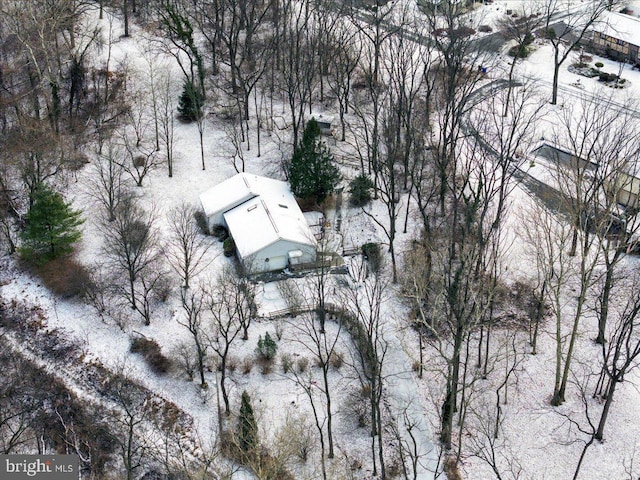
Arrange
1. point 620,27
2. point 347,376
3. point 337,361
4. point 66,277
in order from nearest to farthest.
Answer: point 347,376 < point 337,361 < point 66,277 < point 620,27

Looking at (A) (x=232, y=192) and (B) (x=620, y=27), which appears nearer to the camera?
(A) (x=232, y=192)

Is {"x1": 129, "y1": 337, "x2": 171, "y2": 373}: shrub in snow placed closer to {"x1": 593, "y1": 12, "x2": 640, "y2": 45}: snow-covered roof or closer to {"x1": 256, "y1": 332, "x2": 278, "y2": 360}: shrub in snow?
{"x1": 256, "y1": 332, "x2": 278, "y2": 360}: shrub in snow

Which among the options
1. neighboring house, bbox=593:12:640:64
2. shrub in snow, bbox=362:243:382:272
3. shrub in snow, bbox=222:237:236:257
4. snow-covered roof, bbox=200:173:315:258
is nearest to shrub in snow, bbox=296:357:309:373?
snow-covered roof, bbox=200:173:315:258

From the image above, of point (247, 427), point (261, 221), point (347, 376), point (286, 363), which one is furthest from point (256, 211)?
point (247, 427)

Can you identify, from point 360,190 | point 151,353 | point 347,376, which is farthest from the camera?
point 360,190

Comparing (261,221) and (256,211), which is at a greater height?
(256,211)

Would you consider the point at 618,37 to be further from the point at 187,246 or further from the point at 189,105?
the point at 187,246
